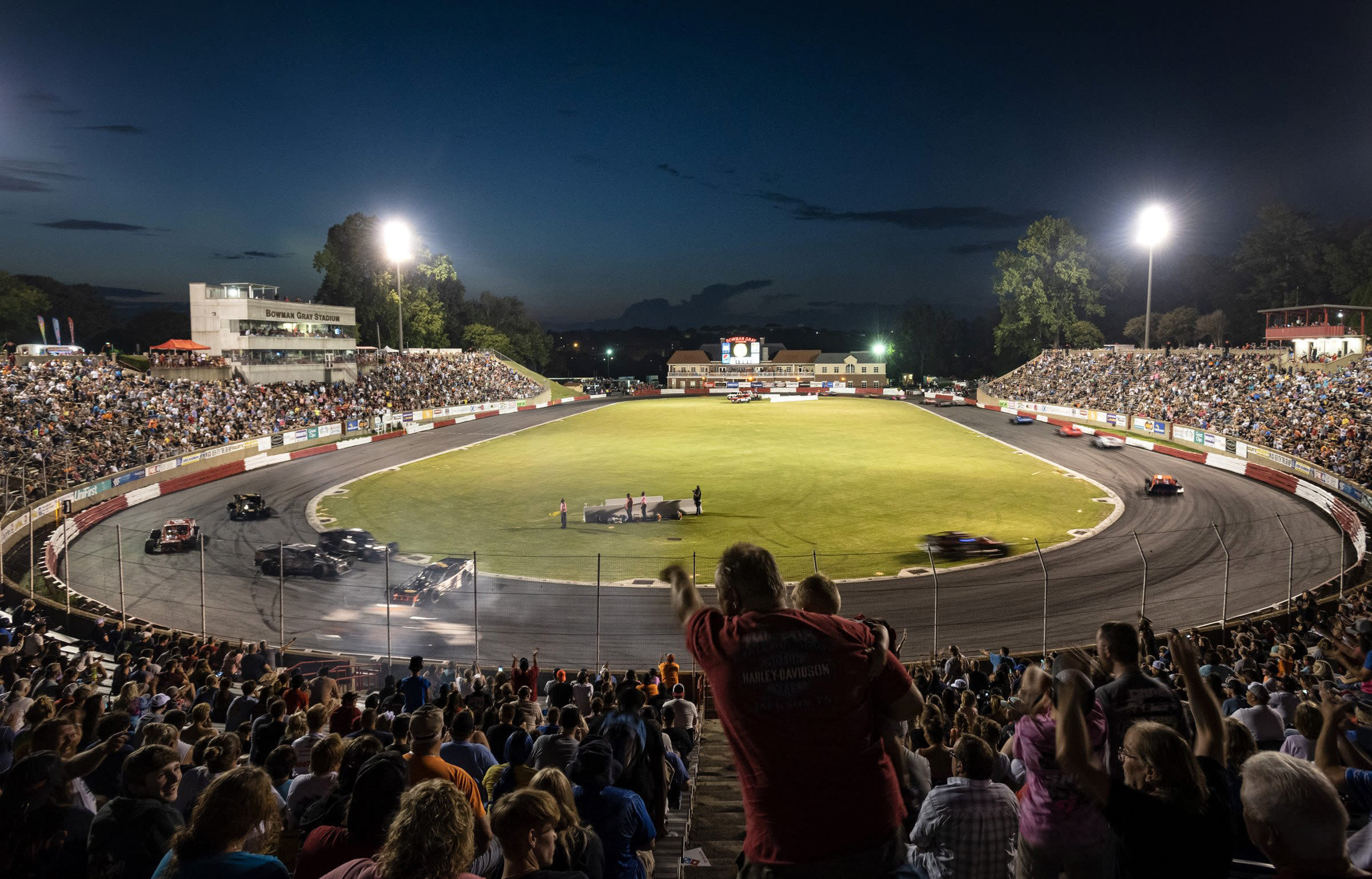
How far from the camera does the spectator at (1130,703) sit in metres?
4.32

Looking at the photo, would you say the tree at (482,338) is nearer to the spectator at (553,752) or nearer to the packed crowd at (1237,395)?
the packed crowd at (1237,395)

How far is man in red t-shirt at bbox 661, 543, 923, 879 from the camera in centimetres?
287

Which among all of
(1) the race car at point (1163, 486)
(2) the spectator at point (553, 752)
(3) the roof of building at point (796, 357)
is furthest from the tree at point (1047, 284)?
(2) the spectator at point (553, 752)

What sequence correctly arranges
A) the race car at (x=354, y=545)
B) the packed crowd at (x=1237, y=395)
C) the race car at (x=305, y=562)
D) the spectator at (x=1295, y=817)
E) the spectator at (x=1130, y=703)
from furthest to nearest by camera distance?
the packed crowd at (x=1237, y=395)
the race car at (x=354, y=545)
the race car at (x=305, y=562)
the spectator at (x=1130, y=703)
the spectator at (x=1295, y=817)

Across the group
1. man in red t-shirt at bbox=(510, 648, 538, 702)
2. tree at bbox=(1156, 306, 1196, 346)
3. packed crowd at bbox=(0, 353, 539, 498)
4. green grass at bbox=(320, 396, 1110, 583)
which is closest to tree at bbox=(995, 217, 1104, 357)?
tree at bbox=(1156, 306, 1196, 346)

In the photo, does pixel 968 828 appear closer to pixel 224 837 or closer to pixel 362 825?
pixel 362 825

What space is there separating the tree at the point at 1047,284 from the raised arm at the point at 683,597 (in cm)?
9970

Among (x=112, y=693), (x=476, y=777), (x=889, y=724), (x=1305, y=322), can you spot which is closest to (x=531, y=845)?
(x=889, y=724)

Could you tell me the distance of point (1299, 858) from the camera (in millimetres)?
2719

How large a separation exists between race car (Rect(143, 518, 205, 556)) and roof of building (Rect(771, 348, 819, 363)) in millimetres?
118825

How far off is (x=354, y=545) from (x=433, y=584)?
18.3ft

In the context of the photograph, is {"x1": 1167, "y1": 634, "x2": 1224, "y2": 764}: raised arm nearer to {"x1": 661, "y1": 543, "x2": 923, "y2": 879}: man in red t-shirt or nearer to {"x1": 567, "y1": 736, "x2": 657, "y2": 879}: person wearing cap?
{"x1": 661, "y1": 543, "x2": 923, "y2": 879}: man in red t-shirt

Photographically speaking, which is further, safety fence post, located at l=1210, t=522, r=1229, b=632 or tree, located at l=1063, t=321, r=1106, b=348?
tree, located at l=1063, t=321, r=1106, b=348

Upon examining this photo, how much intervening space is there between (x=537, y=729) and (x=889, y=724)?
19.7 ft
